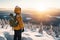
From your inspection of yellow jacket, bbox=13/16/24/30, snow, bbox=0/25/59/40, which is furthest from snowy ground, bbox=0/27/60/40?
yellow jacket, bbox=13/16/24/30

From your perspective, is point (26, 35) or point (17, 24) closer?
point (17, 24)

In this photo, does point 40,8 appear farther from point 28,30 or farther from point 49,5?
point 28,30

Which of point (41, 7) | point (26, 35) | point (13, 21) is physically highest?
point (41, 7)

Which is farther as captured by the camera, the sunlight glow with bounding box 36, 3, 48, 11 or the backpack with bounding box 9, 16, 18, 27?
the sunlight glow with bounding box 36, 3, 48, 11

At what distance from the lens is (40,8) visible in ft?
4.80

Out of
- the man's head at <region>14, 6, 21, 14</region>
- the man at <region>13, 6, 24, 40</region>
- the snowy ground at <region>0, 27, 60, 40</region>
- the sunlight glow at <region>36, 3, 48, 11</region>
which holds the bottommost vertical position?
the snowy ground at <region>0, 27, 60, 40</region>

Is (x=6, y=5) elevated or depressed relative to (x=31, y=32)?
elevated

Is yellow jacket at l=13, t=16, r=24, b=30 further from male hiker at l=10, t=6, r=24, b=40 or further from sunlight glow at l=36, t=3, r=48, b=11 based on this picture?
sunlight glow at l=36, t=3, r=48, b=11

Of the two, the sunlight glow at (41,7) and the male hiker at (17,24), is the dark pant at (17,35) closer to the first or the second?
the male hiker at (17,24)

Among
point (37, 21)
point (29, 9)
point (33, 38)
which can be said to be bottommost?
point (33, 38)

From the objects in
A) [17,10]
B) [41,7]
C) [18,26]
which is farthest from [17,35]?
[41,7]

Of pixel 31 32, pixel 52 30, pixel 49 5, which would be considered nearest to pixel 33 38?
pixel 31 32

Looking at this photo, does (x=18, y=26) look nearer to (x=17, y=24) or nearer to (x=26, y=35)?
(x=17, y=24)

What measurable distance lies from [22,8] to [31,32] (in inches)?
8.4
